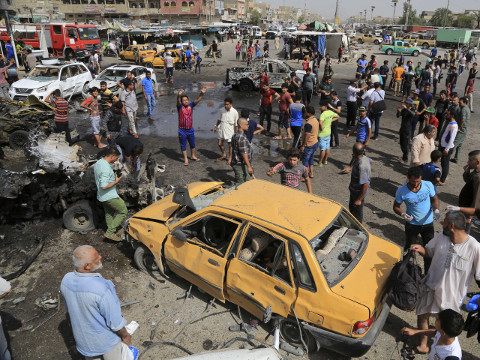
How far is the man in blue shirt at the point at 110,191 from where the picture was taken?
531cm

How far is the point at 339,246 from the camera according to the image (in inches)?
172

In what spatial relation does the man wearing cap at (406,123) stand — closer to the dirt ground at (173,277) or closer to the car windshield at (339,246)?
the dirt ground at (173,277)

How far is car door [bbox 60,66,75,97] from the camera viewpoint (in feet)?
45.3

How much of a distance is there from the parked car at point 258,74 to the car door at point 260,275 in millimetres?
14120

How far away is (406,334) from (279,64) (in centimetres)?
1578

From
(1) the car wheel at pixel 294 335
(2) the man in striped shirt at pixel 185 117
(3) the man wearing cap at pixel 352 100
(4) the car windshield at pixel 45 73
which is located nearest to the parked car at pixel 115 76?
(4) the car windshield at pixel 45 73

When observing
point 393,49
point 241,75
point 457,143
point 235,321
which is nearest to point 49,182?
point 235,321

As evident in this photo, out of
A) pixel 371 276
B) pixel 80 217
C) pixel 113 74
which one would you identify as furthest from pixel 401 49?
pixel 371 276

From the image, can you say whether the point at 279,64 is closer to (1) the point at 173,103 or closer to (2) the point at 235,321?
(1) the point at 173,103

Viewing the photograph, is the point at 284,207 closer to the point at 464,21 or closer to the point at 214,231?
the point at 214,231

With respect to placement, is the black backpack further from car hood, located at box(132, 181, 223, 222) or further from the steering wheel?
car hood, located at box(132, 181, 223, 222)

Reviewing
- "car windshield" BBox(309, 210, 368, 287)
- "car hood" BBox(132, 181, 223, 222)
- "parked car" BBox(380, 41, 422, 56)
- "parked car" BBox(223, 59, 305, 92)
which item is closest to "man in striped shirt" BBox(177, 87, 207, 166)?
"car hood" BBox(132, 181, 223, 222)

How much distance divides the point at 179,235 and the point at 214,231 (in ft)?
1.51

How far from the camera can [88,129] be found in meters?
12.0
